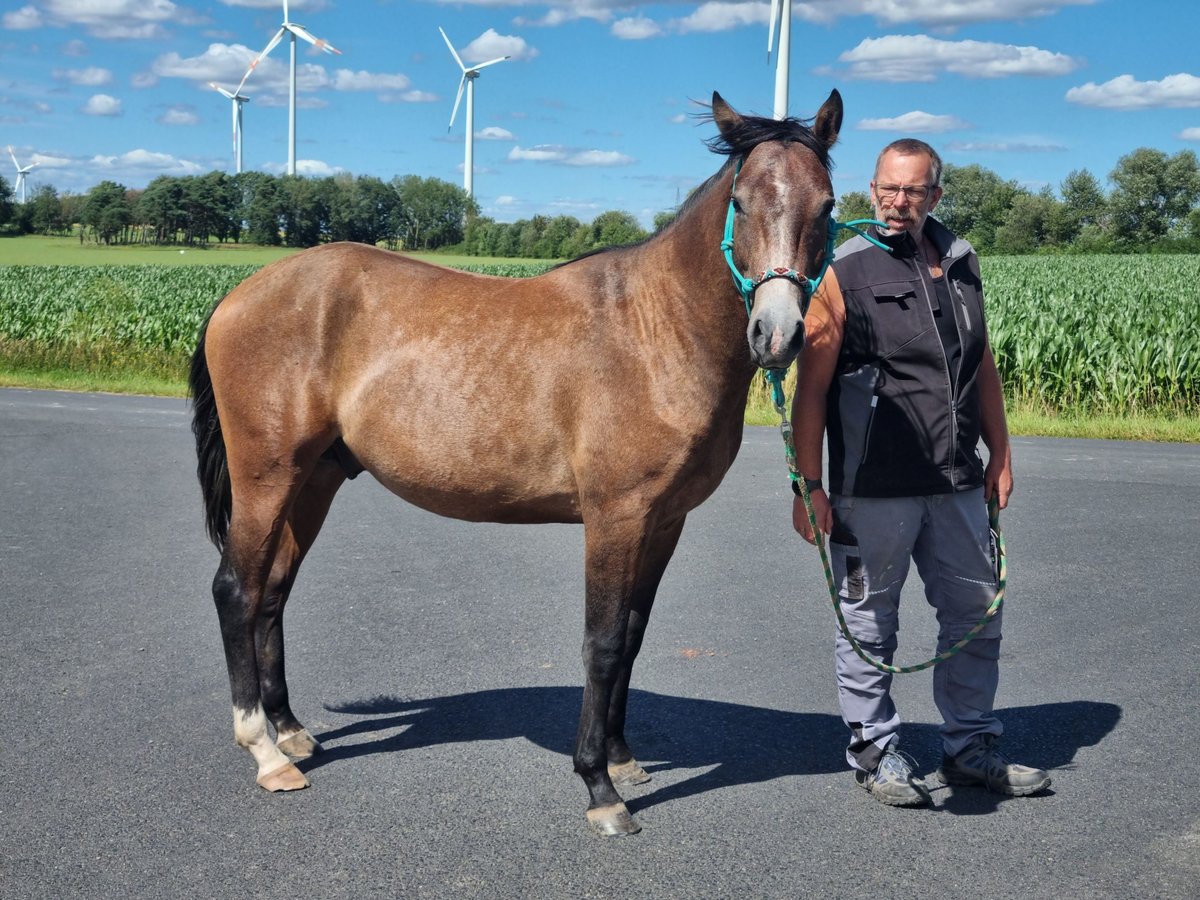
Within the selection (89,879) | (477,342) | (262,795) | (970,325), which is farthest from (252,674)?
(970,325)

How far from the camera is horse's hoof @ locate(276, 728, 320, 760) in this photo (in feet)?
14.1

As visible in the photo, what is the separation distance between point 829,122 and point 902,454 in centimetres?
119

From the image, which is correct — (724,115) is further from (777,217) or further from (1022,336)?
(1022,336)

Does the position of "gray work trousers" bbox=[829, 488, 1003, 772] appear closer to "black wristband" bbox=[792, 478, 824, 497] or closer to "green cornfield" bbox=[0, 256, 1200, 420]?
"black wristband" bbox=[792, 478, 824, 497]

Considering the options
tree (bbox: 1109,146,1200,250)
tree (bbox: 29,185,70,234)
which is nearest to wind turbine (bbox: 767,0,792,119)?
tree (bbox: 1109,146,1200,250)

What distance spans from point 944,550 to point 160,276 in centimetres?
3357

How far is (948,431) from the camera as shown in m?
3.87

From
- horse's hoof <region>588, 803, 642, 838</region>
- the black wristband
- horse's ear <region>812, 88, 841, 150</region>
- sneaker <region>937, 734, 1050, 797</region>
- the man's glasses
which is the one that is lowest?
horse's hoof <region>588, 803, 642, 838</region>

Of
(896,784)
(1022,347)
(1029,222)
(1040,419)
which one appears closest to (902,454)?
(896,784)

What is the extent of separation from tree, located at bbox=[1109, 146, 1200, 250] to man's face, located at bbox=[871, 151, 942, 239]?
98093 mm

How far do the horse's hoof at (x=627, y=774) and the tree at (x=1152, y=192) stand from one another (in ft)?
323

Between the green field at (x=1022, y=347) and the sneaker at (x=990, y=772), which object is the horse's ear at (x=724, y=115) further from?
the green field at (x=1022, y=347)

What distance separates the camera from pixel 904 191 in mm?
3758

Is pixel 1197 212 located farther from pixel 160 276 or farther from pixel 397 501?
pixel 397 501
